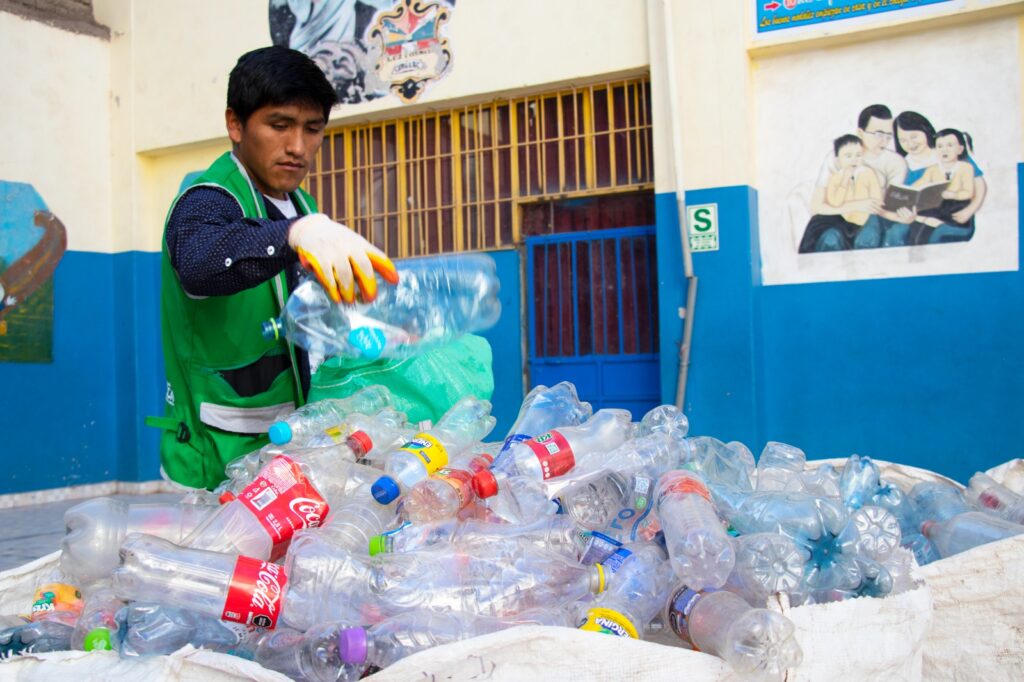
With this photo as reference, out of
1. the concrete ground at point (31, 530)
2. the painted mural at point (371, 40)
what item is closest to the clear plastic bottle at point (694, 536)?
the concrete ground at point (31, 530)

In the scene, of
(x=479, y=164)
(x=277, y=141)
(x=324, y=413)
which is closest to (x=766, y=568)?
(x=324, y=413)

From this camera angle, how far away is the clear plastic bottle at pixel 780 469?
2174mm

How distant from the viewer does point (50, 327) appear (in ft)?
24.5

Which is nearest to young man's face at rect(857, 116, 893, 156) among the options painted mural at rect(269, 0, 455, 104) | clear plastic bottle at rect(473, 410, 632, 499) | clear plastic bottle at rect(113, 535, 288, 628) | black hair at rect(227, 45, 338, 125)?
painted mural at rect(269, 0, 455, 104)

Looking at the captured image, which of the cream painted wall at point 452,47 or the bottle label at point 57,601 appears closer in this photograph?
the bottle label at point 57,601

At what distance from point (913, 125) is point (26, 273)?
22.7ft

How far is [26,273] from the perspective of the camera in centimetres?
729

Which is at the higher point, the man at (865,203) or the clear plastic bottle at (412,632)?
the man at (865,203)

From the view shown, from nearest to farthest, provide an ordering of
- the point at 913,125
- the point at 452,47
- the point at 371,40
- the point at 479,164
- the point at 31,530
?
the point at 913,125, the point at 31,530, the point at 452,47, the point at 479,164, the point at 371,40

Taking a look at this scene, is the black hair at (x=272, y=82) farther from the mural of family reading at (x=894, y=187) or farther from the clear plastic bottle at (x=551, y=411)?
the mural of family reading at (x=894, y=187)

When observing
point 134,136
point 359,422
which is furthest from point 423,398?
point 134,136

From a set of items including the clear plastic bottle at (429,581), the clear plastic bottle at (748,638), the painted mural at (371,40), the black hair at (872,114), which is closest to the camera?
the clear plastic bottle at (748,638)

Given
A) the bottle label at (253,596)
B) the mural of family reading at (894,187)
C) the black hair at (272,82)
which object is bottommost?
Answer: the bottle label at (253,596)

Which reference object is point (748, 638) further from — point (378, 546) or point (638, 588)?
point (378, 546)
